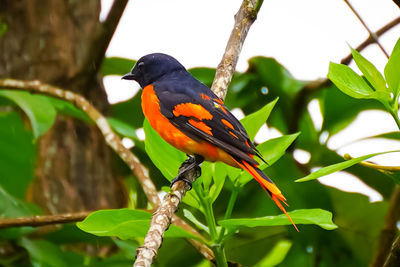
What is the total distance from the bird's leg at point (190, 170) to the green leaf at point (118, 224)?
0.24m

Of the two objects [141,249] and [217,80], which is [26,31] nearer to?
[217,80]

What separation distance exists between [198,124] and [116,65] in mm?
1112

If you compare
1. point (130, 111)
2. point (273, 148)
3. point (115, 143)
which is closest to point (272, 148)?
point (273, 148)

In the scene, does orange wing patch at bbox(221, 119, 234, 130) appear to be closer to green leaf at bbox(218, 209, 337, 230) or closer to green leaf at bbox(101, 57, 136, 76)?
green leaf at bbox(218, 209, 337, 230)

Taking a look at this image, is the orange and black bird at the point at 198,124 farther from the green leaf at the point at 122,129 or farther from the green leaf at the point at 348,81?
the green leaf at the point at 348,81

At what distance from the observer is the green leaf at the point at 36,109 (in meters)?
2.55

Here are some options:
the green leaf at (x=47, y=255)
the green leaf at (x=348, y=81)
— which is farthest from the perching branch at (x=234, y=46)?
the green leaf at (x=47, y=255)

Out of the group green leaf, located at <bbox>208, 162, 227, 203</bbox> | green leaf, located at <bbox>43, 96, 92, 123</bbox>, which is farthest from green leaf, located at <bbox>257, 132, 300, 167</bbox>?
green leaf, located at <bbox>43, 96, 92, 123</bbox>

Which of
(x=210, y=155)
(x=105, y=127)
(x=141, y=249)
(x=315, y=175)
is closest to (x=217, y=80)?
(x=210, y=155)

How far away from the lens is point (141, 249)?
141cm

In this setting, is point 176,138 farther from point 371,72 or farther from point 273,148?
point 371,72

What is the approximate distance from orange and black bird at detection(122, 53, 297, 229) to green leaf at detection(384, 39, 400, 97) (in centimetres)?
46

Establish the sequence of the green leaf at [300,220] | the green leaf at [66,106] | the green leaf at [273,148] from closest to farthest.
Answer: the green leaf at [300,220] < the green leaf at [273,148] < the green leaf at [66,106]

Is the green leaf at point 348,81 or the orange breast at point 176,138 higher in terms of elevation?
the green leaf at point 348,81
